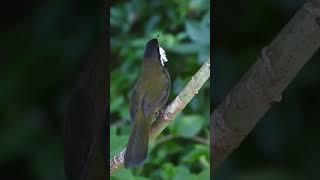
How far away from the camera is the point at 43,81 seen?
1.06 metres

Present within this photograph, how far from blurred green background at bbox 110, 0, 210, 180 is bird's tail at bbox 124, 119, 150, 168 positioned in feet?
0.04

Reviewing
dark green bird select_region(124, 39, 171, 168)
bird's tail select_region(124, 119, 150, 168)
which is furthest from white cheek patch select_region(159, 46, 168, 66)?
bird's tail select_region(124, 119, 150, 168)

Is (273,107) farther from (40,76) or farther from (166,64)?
(40,76)

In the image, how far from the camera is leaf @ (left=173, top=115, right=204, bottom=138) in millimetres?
1080

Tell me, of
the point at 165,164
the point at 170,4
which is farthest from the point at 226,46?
the point at 165,164

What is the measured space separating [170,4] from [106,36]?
0.39ft

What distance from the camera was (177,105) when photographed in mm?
1066

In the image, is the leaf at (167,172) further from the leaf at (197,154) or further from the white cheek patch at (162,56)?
the white cheek patch at (162,56)

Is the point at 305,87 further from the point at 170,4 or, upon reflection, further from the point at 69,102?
the point at 69,102

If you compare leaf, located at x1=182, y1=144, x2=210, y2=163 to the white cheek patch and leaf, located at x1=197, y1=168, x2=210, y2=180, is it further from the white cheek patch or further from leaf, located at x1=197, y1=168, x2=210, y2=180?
the white cheek patch

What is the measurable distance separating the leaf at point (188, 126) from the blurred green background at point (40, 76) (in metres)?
0.19

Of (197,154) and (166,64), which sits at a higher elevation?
(166,64)

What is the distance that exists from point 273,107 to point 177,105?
156mm

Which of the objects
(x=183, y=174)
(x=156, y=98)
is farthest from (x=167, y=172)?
(x=156, y=98)
